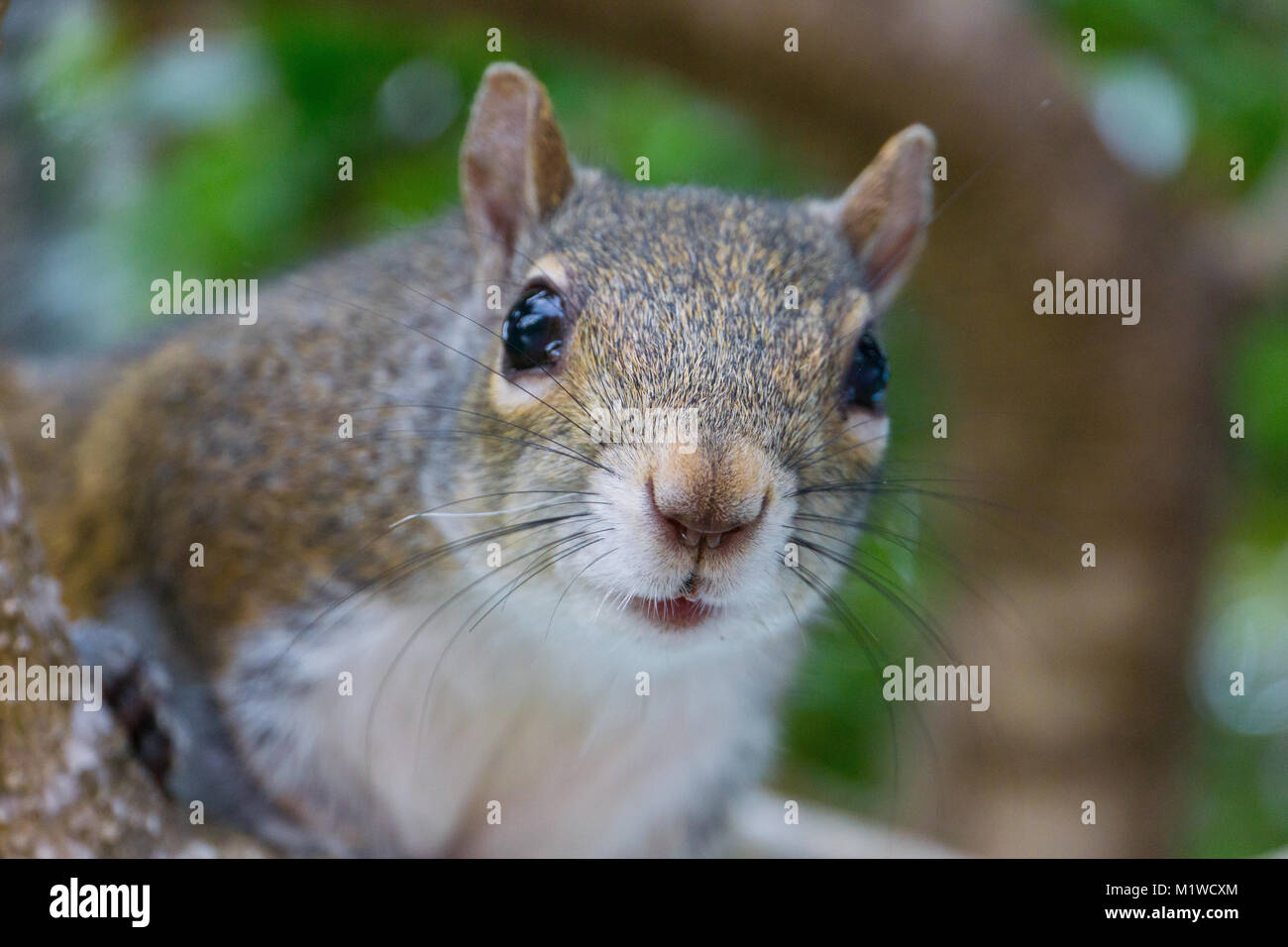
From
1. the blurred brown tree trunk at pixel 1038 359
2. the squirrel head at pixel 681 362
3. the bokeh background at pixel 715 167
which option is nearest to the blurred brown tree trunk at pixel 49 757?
the squirrel head at pixel 681 362

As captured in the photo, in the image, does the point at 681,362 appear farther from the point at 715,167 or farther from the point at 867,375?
the point at 715,167

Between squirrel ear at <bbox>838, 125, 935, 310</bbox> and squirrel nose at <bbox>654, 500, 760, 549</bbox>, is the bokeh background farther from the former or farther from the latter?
squirrel nose at <bbox>654, 500, 760, 549</bbox>

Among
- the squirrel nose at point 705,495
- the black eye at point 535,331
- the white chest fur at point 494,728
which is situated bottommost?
the white chest fur at point 494,728

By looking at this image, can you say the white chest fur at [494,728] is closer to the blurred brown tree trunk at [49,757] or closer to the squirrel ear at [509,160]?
the blurred brown tree trunk at [49,757]

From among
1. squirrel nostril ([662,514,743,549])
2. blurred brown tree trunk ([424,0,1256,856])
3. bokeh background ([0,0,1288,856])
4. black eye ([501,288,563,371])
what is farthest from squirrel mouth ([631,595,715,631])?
blurred brown tree trunk ([424,0,1256,856])

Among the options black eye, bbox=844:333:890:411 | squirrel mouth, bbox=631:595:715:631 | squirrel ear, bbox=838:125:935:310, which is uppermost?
squirrel ear, bbox=838:125:935:310

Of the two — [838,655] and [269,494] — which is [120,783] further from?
[838,655]

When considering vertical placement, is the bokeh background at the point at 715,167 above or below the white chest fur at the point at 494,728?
above
